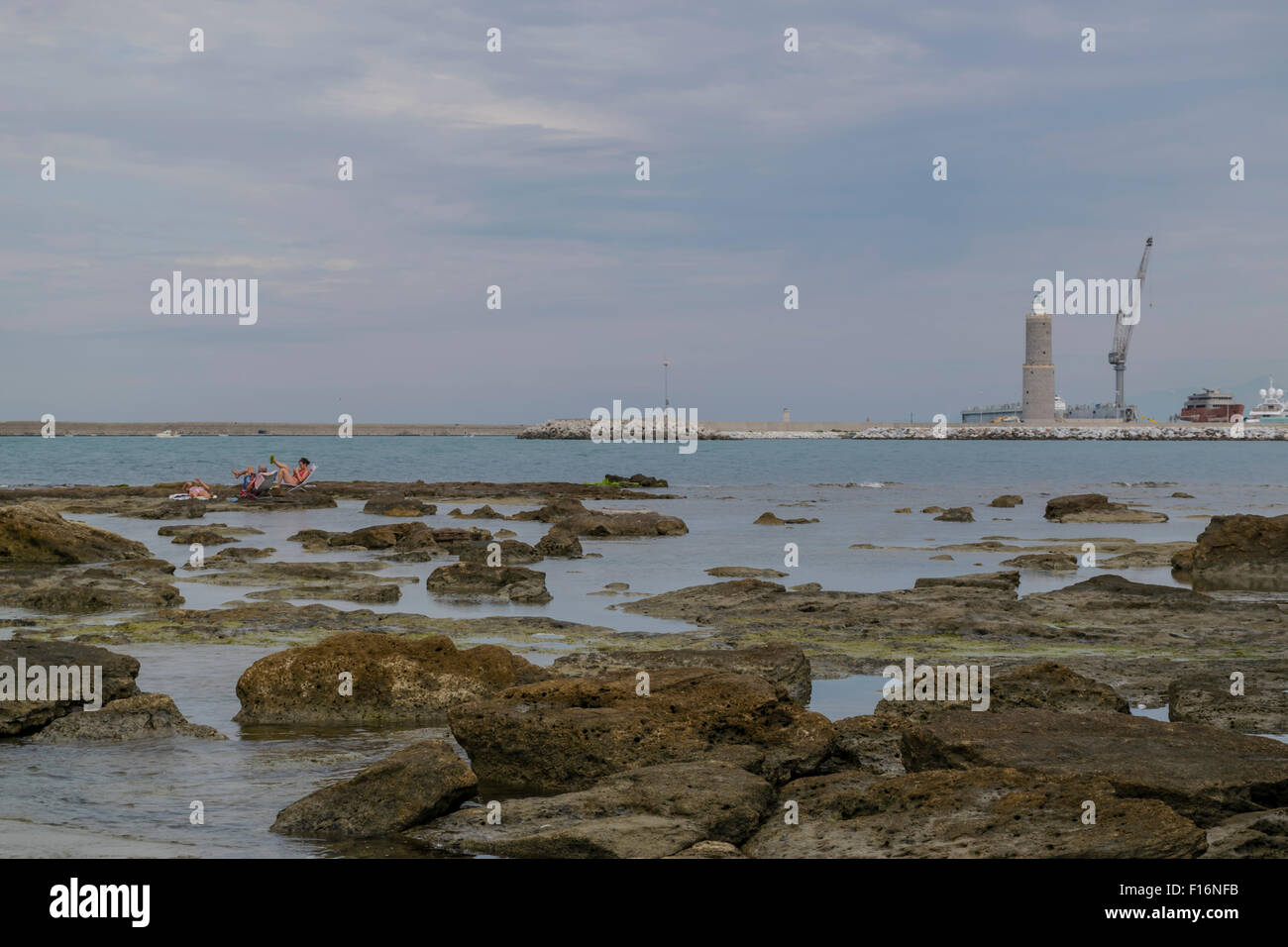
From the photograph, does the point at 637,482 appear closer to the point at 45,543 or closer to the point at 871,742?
the point at 45,543

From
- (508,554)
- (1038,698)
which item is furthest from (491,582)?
(1038,698)

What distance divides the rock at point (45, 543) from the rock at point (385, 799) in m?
17.5

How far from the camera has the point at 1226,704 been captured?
1086 cm

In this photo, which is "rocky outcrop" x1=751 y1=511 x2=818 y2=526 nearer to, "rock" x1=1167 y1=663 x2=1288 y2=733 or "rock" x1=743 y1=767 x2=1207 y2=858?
"rock" x1=1167 y1=663 x2=1288 y2=733

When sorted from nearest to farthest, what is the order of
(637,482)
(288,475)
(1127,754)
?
(1127,754) < (288,475) < (637,482)

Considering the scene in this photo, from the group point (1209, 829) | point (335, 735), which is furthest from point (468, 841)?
point (1209, 829)

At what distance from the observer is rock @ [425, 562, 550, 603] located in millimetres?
19875

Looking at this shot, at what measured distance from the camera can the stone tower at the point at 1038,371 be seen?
584 ft

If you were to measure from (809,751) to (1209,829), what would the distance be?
2.90 m

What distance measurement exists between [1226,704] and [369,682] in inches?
312

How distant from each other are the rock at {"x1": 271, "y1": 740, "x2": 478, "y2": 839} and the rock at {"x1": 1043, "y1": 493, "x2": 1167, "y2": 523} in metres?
34.4
